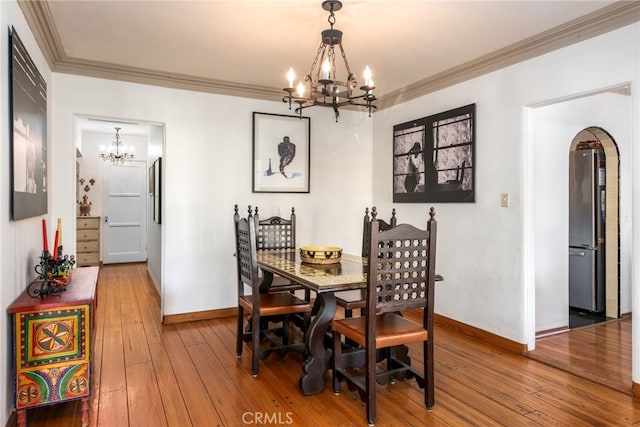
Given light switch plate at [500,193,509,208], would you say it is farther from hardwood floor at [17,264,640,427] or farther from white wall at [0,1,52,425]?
white wall at [0,1,52,425]

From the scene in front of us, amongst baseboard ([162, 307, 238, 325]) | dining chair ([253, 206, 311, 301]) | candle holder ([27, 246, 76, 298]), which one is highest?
dining chair ([253, 206, 311, 301])

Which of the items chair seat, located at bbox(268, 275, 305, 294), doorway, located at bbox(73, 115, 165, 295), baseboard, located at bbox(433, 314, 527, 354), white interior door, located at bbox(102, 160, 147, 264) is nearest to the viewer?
baseboard, located at bbox(433, 314, 527, 354)

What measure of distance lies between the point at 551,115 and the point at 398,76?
1459 mm

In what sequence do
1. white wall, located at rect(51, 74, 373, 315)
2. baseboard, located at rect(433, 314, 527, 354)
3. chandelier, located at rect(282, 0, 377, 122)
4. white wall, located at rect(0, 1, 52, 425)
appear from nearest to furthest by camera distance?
1. white wall, located at rect(0, 1, 52, 425)
2. chandelier, located at rect(282, 0, 377, 122)
3. baseboard, located at rect(433, 314, 527, 354)
4. white wall, located at rect(51, 74, 373, 315)

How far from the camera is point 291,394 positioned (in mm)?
2561

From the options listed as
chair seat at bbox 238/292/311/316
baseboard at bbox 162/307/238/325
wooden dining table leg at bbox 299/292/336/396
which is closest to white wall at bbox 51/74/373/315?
baseboard at bbox 162/307/238/325

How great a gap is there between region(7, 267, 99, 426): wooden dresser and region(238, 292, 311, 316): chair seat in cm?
107

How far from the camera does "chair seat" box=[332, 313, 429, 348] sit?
2.29 m

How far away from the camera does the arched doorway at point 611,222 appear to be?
4.27 metres

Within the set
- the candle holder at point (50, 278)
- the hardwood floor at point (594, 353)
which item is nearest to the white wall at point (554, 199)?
the hardwood floor at point (594, 353)

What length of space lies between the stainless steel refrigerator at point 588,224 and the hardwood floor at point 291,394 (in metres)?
1.32

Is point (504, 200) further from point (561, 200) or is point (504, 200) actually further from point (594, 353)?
point (594, 353)

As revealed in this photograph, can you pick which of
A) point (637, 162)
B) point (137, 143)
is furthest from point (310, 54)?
point (137, 143)

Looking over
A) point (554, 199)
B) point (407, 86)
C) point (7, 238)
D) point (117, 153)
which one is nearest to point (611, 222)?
point (554, 199)
